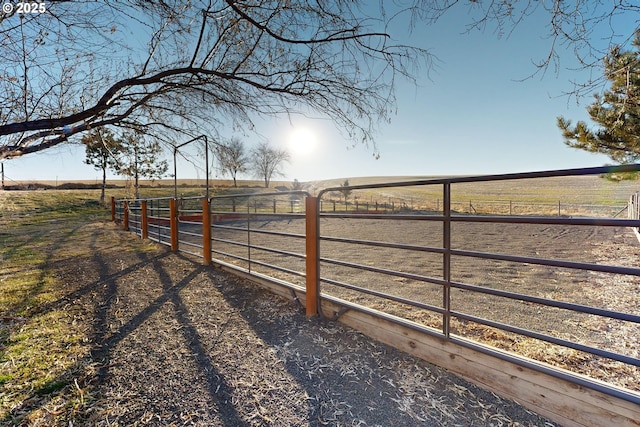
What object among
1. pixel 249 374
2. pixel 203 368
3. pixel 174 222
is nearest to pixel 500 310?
pixel 249 374

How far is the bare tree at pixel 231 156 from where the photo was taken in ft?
13.4

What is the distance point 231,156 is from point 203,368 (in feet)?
9.47

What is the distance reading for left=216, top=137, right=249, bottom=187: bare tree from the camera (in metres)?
4.07

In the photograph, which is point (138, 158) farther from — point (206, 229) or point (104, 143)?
point (206, 229)

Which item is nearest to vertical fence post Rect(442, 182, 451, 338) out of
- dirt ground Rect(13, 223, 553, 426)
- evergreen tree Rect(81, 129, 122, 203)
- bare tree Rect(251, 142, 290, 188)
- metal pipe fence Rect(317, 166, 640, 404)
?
metal pipe fence Rect(317, 166, 640, 404)

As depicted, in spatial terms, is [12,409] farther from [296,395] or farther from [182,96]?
[182,96]

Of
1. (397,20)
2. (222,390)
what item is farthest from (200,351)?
(397,20)

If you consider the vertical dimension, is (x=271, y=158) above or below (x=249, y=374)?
above

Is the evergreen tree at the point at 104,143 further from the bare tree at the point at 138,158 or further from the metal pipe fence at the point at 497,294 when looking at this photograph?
the metal pipe fence at the point at 497,294

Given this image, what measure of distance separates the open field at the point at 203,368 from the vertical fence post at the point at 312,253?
16cm

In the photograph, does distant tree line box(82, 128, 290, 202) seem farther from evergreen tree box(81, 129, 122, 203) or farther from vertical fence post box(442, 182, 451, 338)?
vertical fence post box(442, 182, 451, 338)

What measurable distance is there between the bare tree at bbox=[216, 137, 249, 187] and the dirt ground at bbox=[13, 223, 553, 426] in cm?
188

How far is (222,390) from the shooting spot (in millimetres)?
1767

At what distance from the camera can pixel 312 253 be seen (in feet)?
8.88
